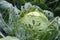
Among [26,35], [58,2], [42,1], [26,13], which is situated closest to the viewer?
[26,35]

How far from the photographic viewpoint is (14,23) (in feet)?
5.39

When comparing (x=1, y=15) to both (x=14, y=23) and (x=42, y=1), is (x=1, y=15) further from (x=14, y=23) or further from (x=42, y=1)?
(x=42, y=1)

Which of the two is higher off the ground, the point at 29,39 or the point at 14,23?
the point at 14,23

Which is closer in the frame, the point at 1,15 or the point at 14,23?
the point at 14,23

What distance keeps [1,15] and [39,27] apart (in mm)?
369

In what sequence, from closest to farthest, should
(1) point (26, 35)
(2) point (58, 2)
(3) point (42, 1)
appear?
(1) point (26, 35) → (3) point (42, 1) → (2) point (58, 2)

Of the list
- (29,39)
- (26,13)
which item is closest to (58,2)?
(26,13)

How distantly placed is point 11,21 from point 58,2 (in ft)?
4.61

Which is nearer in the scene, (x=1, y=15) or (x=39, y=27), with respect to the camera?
(x=39, y=27)

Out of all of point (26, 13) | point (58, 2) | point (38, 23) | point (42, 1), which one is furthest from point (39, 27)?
point (58, 2)

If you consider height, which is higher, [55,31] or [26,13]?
[26,13]

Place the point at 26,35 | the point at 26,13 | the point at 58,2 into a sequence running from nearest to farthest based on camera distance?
the point at 26,35, the point at 26,13, the point at 58,2

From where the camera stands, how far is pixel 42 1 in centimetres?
270

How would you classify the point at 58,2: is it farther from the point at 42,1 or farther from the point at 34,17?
the point at 34,17
